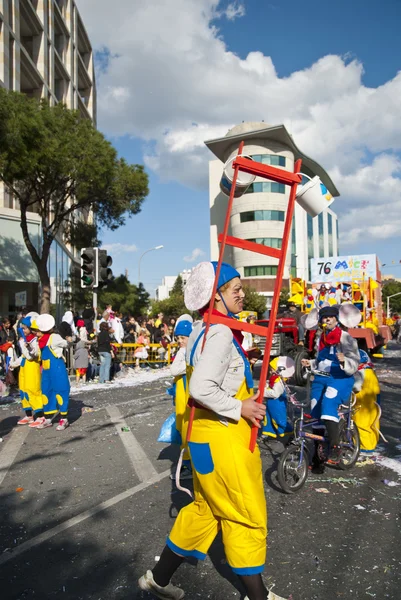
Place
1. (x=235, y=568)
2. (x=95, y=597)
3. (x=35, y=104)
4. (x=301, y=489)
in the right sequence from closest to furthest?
(x=235, y=568) → (x=95, y=597) → (x=301, y=489) → (x=35, y=104)

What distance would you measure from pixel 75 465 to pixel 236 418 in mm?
3838

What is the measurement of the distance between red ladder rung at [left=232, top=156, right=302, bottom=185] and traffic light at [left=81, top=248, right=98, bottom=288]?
9.91m

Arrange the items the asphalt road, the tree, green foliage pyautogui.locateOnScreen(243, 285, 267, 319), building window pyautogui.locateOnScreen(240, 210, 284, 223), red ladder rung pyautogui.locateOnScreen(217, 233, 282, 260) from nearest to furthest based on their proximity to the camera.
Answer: red ladder rung pyautogui.locateOnScreen(217, 233, 282, 260)
the asphalt road
the tree
green foliage pyautogui.locateOnScreen(243, 285, 267, 319)
building window pyautogui.locateOnScreen(240, 210, 284, 223)

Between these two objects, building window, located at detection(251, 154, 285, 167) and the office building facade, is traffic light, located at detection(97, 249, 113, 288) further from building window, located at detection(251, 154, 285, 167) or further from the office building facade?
building window, located at detection(251, 154, 285, 167)

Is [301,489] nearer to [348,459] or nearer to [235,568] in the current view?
[348,459]

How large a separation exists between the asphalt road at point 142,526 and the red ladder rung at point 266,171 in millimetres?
2425

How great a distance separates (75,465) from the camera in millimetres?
5734

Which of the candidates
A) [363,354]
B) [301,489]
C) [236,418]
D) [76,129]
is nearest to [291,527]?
[301,489]

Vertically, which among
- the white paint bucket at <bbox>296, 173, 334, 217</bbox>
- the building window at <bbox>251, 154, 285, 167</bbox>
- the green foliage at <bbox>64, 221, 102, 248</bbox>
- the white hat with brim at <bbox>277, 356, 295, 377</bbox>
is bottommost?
the white hat with brim at <bbox>277, 356, 295, 377</bbox>

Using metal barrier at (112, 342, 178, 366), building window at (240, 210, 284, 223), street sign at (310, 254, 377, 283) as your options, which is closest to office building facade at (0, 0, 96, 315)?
metal barrier at (112, 342, 178, 366)

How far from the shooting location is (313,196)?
304 centimetres

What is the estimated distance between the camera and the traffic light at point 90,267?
40.4ft

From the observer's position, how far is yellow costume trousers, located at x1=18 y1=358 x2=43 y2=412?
7.75 meters

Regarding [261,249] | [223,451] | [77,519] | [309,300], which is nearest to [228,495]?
[223,451]
